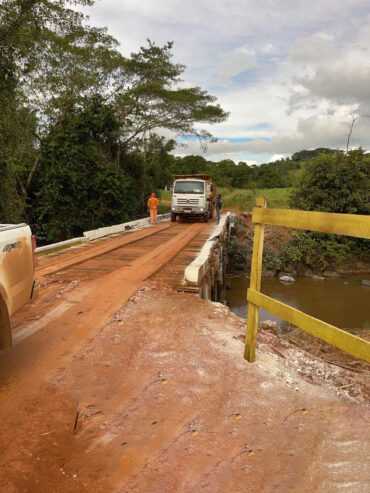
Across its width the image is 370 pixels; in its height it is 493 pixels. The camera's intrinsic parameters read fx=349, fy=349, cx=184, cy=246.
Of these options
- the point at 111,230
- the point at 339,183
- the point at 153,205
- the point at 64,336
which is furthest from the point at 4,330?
the point at 339,183

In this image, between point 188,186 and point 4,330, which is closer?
point 4,330

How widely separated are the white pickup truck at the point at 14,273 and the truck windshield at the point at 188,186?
16.6 metres

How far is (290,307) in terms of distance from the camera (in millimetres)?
3512

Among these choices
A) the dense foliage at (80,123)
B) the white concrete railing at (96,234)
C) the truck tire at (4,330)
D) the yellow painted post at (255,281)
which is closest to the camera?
the truck tire at (4,330)

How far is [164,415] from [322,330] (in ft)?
5.11

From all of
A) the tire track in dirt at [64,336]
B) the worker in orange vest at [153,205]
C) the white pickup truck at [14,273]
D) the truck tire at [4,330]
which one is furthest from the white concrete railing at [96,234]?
the truck tire at [4,330]

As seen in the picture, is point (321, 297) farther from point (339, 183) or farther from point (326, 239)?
point (339, 183)

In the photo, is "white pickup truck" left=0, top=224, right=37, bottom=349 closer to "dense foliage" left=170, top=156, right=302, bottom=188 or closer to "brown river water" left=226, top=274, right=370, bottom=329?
"brown river water" left=226, top=274, right=370, bottom=329

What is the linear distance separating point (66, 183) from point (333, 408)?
2065 cm

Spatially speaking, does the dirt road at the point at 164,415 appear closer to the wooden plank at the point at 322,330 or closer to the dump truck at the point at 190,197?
the wooden plank at the point at 322,330

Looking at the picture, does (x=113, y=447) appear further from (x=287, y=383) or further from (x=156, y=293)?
(x=156, y=293)

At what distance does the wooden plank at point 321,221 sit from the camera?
2.69m

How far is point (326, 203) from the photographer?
2236 cm

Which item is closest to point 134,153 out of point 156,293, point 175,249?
point 175,249
